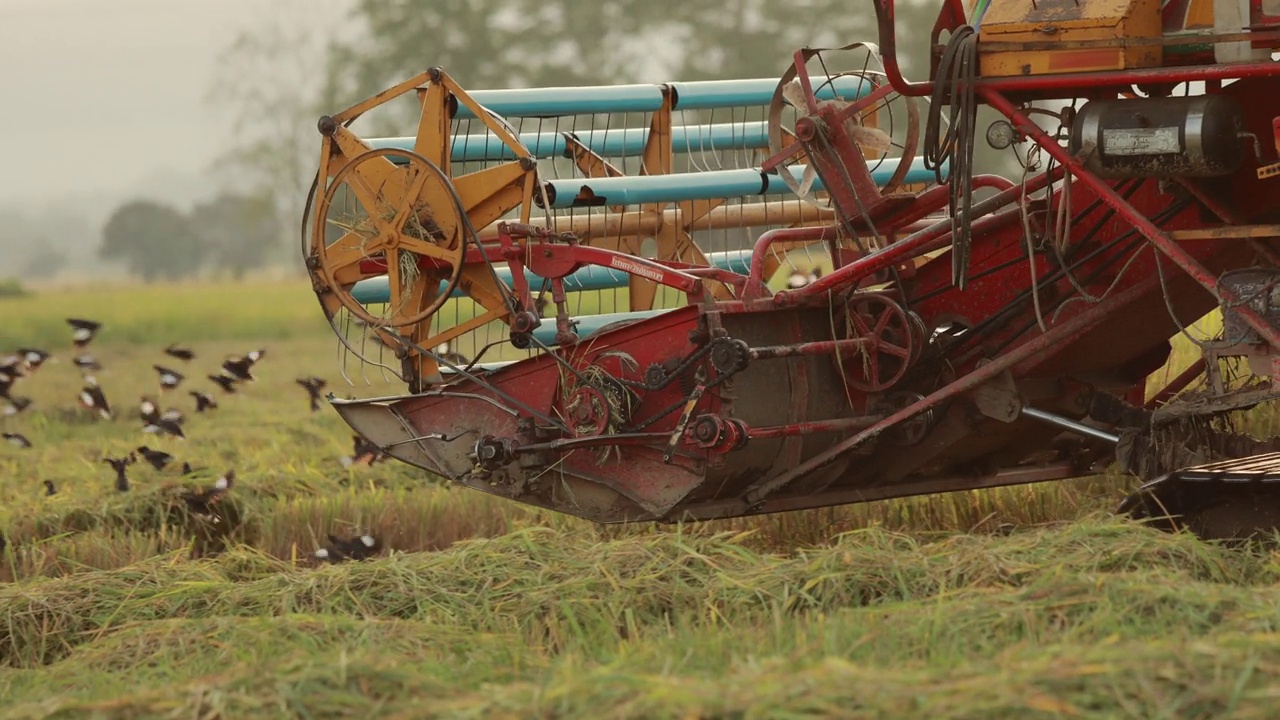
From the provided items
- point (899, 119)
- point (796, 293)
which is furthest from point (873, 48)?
point (899, 119)

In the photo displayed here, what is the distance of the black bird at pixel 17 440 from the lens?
10.7 meters

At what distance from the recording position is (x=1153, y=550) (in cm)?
501

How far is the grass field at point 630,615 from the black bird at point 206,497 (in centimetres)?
9

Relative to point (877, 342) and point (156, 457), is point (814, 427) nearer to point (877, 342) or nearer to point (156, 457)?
point (877, 342)

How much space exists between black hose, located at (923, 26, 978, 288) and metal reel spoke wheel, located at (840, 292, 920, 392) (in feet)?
1.68

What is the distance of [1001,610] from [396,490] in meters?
4.68

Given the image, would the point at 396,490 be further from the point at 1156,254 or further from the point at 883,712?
the point at 883,712

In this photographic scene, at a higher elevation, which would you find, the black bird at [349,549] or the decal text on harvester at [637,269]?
the decal text on harvester at [637,269]

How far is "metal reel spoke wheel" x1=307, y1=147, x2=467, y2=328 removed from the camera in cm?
652

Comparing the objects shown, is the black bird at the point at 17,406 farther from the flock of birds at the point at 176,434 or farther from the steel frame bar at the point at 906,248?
the steel frame bar at the point at 906,248

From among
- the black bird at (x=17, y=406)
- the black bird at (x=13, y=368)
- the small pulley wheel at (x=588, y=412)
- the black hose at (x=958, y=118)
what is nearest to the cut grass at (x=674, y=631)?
the small pulley wheel at (x=588, y=412)

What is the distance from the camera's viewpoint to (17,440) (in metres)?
10.8

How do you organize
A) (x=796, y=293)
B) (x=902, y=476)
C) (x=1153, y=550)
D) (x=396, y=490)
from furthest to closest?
(x=396, y=490) → (x=902, y=476) → (x=796, y=293) → (x=1153, y=550)

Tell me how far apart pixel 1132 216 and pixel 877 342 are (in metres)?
1.15
